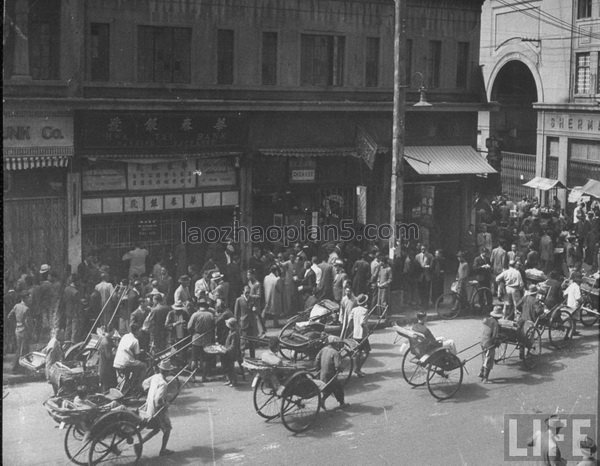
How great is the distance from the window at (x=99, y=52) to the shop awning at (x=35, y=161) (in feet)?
8.04

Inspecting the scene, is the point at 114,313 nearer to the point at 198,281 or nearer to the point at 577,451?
the point at 198,281

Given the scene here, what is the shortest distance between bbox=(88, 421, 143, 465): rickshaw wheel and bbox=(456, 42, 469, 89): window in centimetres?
1927

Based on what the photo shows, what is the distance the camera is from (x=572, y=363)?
16.7 m

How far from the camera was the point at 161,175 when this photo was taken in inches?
873

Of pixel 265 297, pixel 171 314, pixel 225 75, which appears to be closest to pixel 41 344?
pixel 171 314

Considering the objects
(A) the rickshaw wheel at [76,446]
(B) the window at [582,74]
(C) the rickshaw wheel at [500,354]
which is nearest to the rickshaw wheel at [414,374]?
(C) the rickshaw wheel at [500,354]

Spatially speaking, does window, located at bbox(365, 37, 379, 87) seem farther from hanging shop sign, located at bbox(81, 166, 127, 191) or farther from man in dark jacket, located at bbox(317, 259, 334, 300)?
hanging shop sign, located at bbox(81, 166, 127, 191)

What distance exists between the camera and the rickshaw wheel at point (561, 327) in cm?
1773

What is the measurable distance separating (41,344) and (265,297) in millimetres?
5527

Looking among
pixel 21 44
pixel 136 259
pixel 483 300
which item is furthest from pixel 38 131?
pixel 483 300

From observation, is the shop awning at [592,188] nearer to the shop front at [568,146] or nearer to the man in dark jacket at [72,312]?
the shop front at [568,146]

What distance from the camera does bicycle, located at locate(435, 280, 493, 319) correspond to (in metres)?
20.6

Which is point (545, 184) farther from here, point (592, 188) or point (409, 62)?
point (409, 62)

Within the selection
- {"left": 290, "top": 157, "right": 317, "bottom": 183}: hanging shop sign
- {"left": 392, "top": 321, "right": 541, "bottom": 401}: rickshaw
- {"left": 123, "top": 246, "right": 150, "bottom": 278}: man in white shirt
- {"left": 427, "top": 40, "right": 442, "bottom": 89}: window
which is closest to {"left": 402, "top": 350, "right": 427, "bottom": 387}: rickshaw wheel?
{"left": 392, "top": 321, "right": 541, "bottom": 401}: rickshaw
